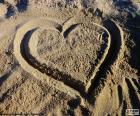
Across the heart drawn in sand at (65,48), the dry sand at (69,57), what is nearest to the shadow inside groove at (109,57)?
the dry sand at (69,57)

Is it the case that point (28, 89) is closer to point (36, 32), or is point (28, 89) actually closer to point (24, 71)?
point (24, 71)

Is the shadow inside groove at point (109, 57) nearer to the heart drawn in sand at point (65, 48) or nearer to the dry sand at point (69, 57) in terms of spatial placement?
the dry sand at point (69, 57)

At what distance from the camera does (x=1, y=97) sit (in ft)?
20.4

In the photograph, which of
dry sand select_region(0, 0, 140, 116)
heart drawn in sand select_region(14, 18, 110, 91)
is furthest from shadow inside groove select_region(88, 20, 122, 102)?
heart drawn in sand select_region(14, 18, 110, 91)

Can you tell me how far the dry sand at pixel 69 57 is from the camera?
6277mm

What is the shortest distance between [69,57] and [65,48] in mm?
288

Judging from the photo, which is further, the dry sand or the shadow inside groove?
the shadow inside groove

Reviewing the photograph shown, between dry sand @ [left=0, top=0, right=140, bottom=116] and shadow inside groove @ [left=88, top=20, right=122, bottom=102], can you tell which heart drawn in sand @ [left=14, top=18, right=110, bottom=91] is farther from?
shadow inside groove @ [left=88, top=20, right=122, bottom=102]

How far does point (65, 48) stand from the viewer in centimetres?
716

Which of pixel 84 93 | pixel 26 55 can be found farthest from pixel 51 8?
pixel 84 93

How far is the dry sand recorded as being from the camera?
6.28 meters

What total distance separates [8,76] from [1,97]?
54 cm

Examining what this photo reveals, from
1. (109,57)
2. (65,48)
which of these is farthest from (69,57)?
(109,57)

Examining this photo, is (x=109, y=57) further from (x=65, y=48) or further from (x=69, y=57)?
(x=65, y=48)
